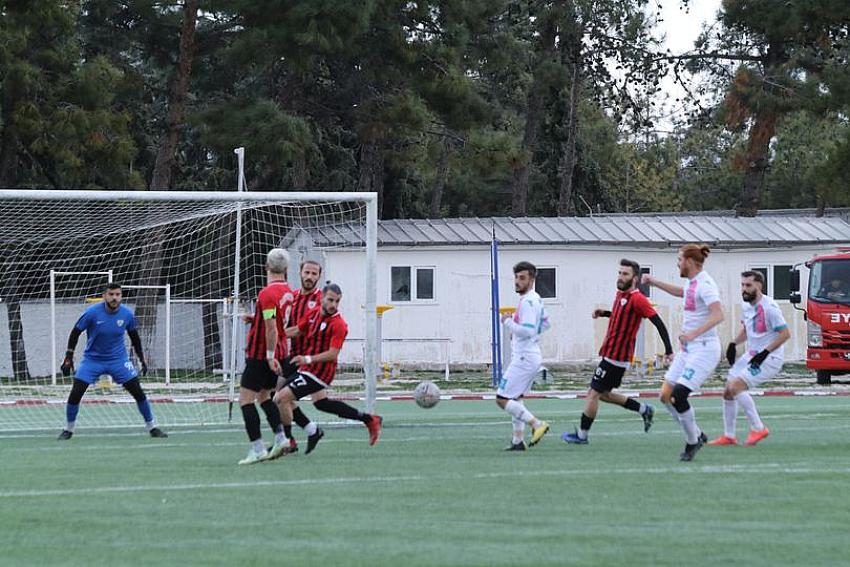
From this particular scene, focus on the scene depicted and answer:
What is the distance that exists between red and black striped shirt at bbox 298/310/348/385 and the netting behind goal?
7.77 metres

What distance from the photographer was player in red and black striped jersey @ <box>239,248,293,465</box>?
12.8m

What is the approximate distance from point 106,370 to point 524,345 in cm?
515

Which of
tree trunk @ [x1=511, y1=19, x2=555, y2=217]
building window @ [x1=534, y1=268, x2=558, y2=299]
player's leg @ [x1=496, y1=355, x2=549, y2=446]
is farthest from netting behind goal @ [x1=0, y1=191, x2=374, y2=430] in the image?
tree trunk @ [x1=511, y1=19, x2=555, y2=217]

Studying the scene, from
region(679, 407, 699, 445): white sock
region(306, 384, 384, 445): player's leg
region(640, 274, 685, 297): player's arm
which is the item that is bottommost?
region(679, 407, 699, 445): white sock

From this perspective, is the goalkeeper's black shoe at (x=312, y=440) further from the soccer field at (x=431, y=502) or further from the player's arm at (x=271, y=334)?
the player's arm at (x=271, y=334)

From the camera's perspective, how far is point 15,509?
971 centimetres

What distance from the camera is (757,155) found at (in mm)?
42469

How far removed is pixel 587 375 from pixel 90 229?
1295 centimetres

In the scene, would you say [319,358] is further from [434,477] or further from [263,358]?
[434,477]

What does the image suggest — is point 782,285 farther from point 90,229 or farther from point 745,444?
point 745,444

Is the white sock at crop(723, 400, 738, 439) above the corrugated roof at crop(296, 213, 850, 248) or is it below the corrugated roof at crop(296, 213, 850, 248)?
below

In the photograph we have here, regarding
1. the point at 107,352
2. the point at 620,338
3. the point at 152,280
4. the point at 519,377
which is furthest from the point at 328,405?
the point at 152,280

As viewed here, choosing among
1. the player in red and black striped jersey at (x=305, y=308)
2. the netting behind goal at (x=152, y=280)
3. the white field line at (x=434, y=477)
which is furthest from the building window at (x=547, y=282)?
the white field line at (x=434, y=477)

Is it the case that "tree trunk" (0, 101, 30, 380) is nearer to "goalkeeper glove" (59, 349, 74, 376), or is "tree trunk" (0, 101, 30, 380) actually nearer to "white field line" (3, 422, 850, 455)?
"goalkeeper glove" (59, 349, 74, 376)
